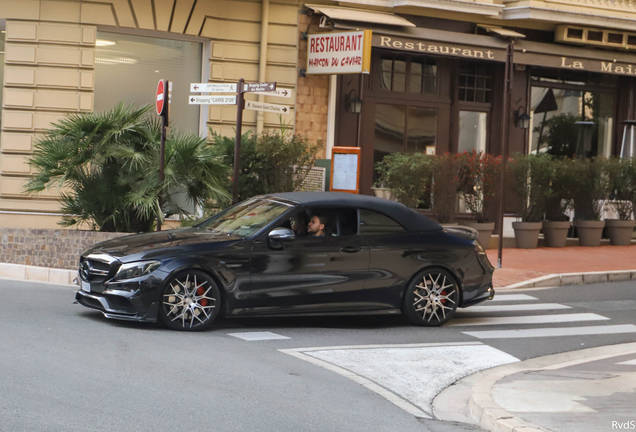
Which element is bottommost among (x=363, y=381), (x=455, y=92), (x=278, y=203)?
(x=363, y=381)

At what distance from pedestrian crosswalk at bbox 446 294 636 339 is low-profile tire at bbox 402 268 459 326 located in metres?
0.35

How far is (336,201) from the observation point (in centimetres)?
986

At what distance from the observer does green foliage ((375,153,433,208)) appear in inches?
715

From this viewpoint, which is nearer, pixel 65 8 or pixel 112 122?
pixel 112 122

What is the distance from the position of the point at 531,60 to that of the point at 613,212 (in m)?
4.10

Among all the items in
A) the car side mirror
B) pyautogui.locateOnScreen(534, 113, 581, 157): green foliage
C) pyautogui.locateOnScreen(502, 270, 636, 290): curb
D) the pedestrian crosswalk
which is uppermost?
pyautogui.locateOnScreen(534, 113, 581, 157): green foliage

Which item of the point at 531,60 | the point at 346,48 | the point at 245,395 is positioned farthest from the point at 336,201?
the point at 531,60

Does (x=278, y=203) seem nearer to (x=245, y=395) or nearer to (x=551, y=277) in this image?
(x=245, y=395)

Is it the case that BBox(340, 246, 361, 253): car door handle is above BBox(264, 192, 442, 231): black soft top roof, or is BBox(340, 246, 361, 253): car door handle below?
below

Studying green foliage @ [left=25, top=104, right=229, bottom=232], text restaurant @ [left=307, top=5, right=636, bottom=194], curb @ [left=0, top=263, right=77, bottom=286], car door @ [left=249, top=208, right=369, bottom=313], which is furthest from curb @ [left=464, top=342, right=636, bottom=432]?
text restaurant @ [left=307, top=5, right=636, bottom=194]

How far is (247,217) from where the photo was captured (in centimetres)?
990

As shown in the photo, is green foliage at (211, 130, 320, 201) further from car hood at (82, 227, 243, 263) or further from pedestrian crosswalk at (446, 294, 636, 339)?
car hood at (82, 227, 243, 263)

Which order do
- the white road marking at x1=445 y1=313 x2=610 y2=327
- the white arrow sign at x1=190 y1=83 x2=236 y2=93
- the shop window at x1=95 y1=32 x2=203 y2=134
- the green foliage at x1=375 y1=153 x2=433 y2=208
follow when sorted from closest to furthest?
the white road marking at x1=445 y1=313 x2=610 y2=327 < the white arrow sign at x1=190 y1=83 x2=236 y2=93 < the green foliage at x1=375 y1=153 x2=433 y2=208 < the shop window at x1=95 y1=32 x2=203 y2=134

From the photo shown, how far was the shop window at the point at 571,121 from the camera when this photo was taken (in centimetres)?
2277
